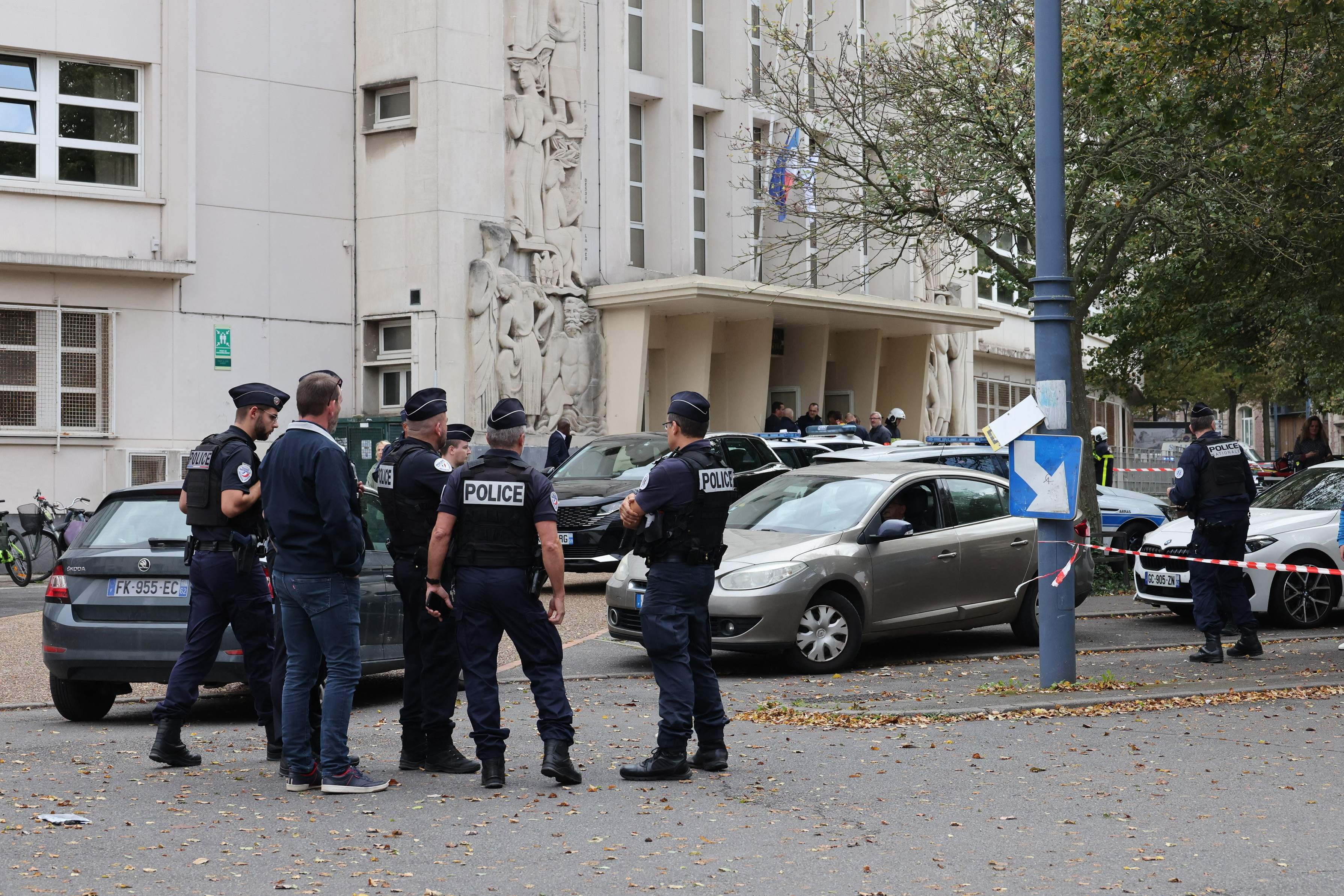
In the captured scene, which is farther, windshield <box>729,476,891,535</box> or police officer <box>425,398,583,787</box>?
windshield <box>729,476,891,535</box>

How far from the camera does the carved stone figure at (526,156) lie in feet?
92.3

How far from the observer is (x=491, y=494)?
7.48 metres

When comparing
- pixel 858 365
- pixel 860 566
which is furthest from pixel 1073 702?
pixel 858 365

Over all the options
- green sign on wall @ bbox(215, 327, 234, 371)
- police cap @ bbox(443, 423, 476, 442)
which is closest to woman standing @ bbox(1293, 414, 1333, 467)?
green sign on wall @ bbox(215, 327, 234, 371)

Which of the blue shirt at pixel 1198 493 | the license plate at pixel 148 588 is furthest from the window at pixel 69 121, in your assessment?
the blue shirt at pixel 1198 493

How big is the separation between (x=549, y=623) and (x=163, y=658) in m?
→ 2.86

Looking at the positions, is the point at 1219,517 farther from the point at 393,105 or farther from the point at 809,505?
the point at 393,105

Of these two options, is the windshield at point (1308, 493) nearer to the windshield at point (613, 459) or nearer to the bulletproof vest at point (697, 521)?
the windshield at point (613, 459)

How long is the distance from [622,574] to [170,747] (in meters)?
4.61

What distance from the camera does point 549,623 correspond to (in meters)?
7.54

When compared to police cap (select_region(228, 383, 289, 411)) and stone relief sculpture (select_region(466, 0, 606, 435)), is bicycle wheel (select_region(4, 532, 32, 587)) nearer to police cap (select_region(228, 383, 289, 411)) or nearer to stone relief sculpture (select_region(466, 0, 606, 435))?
stone relief sculpture (select_region(466, 0, 606, 435))

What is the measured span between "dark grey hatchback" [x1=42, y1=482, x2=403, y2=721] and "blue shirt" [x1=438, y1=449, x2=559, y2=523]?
2.27 meters

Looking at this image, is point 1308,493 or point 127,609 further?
point 1308,493

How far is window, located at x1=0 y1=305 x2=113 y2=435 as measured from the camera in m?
24.3
